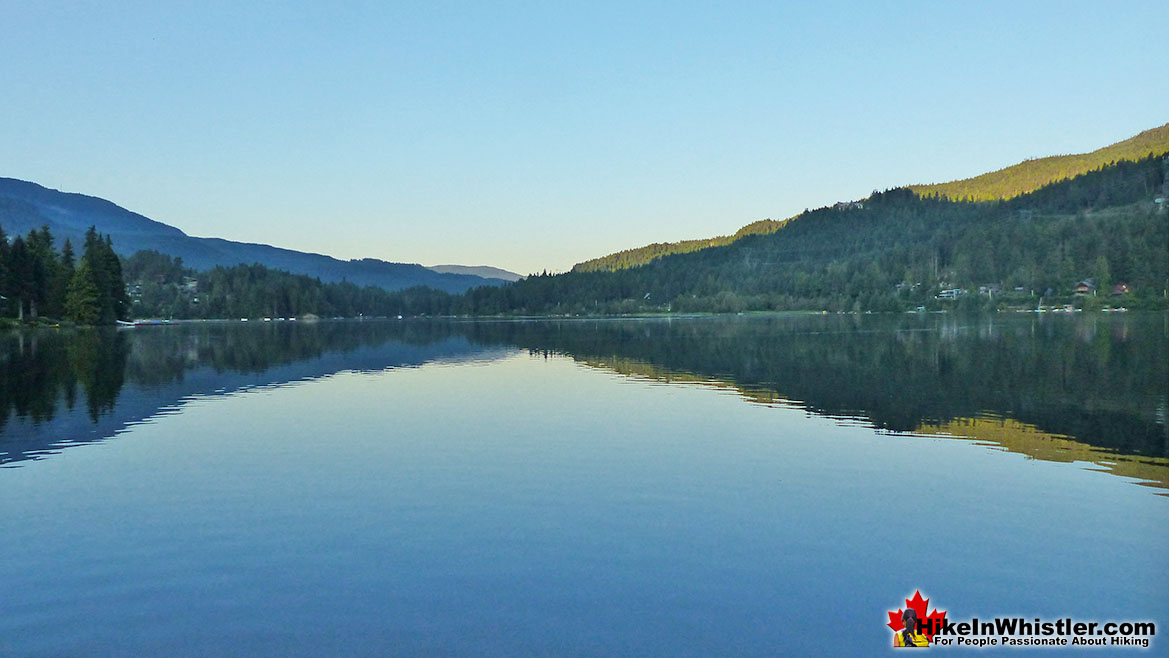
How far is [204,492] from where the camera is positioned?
21.8 meters

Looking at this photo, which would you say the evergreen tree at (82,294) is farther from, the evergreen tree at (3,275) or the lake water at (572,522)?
the lake water at (572,522)

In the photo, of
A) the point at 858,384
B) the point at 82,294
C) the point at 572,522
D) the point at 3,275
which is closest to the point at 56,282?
the point at 82,294

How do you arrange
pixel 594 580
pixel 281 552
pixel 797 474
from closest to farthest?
pixel 594 580 < pixel 281 552 < pixel 797 474

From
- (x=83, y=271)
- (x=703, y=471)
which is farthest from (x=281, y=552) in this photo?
(x=83, y=271)

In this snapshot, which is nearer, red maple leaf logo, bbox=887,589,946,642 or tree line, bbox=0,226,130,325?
red maple leaf logo, bbox=887,589,946,642

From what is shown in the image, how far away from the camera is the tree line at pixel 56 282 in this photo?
5782 inches

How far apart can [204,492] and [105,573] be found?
23.2ft

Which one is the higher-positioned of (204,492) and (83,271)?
(83,271)

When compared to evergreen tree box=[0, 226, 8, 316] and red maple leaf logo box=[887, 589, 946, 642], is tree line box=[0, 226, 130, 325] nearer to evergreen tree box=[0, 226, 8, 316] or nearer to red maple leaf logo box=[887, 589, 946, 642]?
evergreen tree box=[0, 226, 8, 316]

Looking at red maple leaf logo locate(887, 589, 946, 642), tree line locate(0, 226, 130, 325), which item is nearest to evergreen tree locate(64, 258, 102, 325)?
tree line locate(0, 226, 130, 325)

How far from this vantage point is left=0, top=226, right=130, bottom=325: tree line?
482ft

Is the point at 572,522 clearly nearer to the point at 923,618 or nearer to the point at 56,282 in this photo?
the point at 923,618

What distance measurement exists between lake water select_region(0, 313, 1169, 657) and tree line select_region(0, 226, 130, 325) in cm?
13611

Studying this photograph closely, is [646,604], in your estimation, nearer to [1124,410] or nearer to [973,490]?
[973,490]
